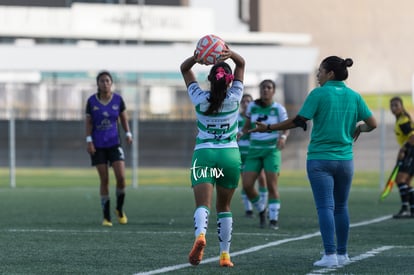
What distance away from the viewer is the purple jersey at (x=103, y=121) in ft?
54.0

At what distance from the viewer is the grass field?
10.7 m

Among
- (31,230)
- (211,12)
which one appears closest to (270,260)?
(31,230)

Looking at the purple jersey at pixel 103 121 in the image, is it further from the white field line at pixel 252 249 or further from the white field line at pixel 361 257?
the white field line at pixel 361 257

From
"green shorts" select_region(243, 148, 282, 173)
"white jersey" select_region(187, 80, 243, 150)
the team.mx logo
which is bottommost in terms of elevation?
"green shorts" select_region(243, 148, 282, 173)

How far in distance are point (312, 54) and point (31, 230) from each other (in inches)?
1974

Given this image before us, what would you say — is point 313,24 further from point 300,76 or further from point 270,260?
point 270,260

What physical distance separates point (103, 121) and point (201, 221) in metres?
6.10

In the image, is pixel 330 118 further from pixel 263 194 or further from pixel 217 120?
pixel 263 194

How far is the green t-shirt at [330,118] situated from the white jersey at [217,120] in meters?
0.67

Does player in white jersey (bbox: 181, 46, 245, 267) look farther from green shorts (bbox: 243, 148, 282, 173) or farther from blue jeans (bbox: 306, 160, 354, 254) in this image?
green shorts (bbox: 243, 148, 282, 173)

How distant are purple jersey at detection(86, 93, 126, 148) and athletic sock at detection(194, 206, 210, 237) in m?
5.91

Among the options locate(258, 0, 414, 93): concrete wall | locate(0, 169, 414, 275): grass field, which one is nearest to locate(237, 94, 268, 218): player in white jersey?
locate(0, 169, 414, 275): grass field

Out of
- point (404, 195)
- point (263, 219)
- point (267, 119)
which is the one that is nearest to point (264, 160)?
point (267, 119)

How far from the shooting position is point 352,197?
1005 inches
